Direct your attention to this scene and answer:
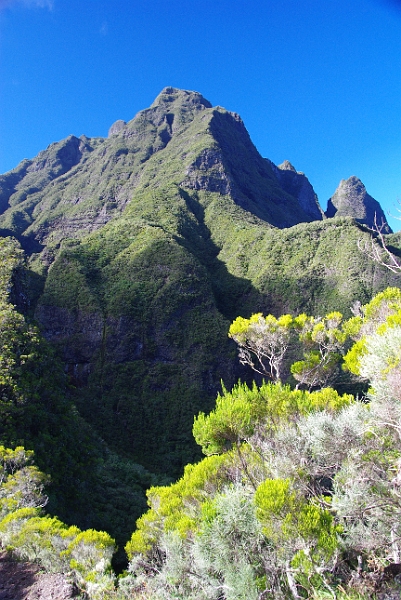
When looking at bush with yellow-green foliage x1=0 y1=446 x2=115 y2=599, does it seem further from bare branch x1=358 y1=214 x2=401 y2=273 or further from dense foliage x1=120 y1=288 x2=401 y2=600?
bare branch x1=358 y1=214 x2=401 y2=273

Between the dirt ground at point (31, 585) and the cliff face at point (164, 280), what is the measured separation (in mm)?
30994

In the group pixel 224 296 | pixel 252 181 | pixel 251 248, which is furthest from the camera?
pixel 252 181

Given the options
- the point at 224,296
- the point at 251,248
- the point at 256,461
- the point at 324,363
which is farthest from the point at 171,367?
the point at 256,461

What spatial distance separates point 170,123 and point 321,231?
8690 centimetres

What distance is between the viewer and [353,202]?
151000mm

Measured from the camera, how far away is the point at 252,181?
4678 inches

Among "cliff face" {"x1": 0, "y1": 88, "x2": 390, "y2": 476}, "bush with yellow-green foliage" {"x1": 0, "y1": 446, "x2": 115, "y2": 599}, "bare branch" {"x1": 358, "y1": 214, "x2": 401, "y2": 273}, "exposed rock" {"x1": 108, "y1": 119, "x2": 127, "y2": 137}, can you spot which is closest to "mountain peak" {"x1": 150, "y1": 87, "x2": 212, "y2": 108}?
"exposed rock" {"x1": 108, "y1": 119, "x2": 127, "y2": 137}

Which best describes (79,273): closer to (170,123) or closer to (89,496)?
(89,496)

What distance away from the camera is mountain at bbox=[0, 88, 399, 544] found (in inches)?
1873

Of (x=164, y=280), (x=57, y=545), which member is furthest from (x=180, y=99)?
(x=57, y=545)

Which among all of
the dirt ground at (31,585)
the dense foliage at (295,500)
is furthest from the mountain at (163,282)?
the dense foliage at (295,500)

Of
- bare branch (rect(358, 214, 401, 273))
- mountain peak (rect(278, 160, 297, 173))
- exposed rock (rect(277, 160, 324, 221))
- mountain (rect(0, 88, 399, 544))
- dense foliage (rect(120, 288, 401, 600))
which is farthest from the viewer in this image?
mountain peak (rect(278, 160, 297, 173))

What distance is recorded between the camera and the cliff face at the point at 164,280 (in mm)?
48281

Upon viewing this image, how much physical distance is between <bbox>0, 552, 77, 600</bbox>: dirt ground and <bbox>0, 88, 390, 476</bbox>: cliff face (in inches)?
1220
